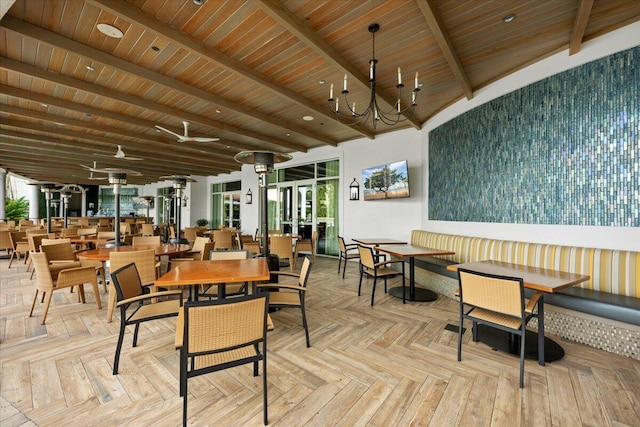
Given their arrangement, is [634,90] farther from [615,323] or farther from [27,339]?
[27,339]

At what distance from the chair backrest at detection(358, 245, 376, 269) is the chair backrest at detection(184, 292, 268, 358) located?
8.32 feet

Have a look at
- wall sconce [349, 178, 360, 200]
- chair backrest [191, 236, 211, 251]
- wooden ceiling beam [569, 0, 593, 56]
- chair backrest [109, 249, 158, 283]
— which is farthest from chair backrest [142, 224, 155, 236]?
wooden ceiling beam [569, 0, 593, 56]

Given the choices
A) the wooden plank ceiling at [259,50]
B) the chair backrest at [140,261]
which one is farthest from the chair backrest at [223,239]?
the chair backrest at [140,261]

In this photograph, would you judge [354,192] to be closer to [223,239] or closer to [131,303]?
[223,239]

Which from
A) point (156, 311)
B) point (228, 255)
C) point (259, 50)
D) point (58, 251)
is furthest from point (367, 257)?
point (58, 251)

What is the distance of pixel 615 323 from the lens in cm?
261

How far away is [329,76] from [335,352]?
3.63 metres

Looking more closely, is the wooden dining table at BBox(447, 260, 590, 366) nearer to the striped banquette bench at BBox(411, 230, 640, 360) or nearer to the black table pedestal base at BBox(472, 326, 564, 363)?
the black table pedestal base at BBox(472, 326, 564, 363)

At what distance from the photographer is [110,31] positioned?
3016mm

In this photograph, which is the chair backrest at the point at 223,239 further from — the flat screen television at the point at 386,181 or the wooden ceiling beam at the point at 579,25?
the wooden ceiling beam at the point at 579,25

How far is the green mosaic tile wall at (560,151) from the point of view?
300cm

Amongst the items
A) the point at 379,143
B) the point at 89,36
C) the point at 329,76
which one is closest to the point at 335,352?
the point at 329,76

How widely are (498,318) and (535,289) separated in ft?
1.23

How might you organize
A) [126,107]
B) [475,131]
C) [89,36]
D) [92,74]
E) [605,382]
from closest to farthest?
[605,382]
[89,36]
[92,74]
[475,131]
[126,107]
